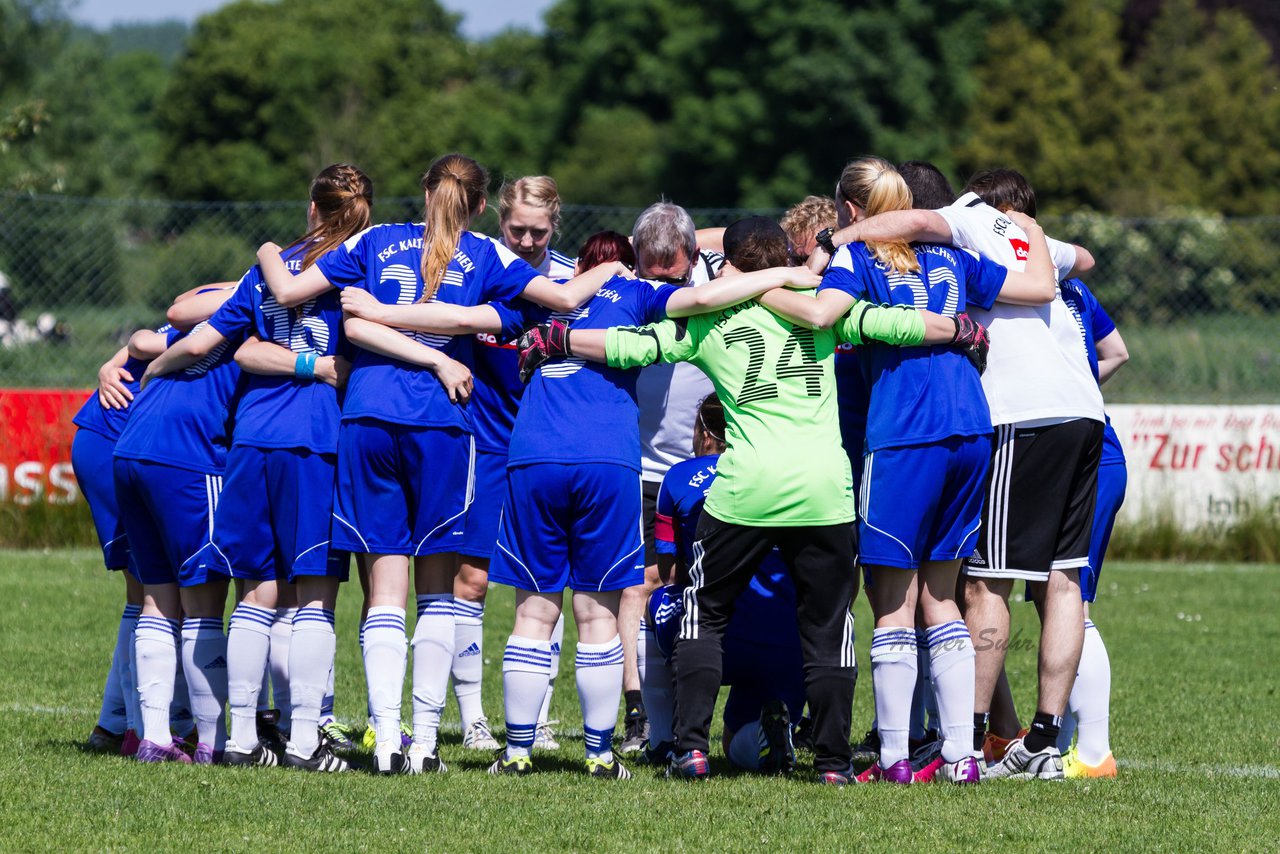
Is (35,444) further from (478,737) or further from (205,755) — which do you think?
(205,755)

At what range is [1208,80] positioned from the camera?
3994 centimetres

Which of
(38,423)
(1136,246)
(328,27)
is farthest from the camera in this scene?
(328,27)

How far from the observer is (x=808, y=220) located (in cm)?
684

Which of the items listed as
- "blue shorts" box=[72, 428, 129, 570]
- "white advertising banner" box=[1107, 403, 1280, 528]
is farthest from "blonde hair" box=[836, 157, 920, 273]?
"white advertising banner" box=[1107, 403, 1280, 528]

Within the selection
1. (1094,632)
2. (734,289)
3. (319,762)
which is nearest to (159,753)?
(319,762)

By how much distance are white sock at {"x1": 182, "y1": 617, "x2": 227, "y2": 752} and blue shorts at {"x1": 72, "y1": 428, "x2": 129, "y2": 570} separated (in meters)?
0.54

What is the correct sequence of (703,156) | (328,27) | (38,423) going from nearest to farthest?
(38,423) < (703,156) < (328,27)

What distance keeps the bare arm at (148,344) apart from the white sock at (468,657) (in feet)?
4.87

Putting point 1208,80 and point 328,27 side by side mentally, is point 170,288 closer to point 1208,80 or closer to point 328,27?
point 1208,80

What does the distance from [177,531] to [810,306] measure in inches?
93.5

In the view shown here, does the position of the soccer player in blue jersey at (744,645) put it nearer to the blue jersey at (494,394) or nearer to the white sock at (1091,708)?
the blue jersey at (494,394)

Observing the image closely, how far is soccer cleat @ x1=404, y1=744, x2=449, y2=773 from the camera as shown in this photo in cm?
578

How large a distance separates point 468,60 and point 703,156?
119ft

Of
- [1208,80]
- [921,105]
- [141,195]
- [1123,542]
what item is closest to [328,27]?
[141,195]
